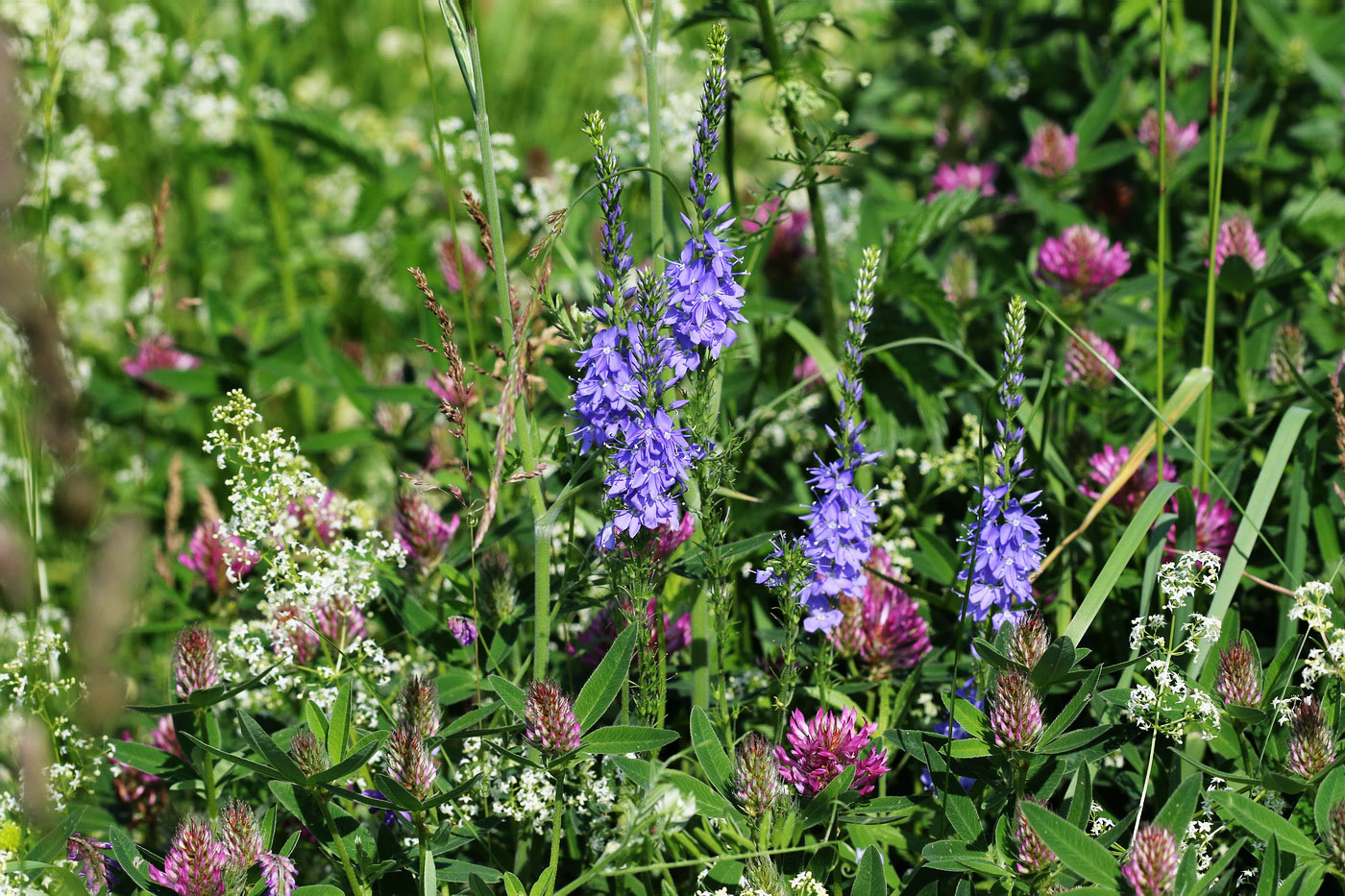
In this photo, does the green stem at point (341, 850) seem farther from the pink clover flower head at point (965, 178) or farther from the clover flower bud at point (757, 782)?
the pink clover flower head at point (965, 178)

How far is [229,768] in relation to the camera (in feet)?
6.66

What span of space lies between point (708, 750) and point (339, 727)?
0.56 metres

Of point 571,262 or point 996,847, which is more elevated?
point 571,262

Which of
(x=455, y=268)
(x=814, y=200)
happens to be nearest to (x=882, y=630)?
(x=814, y=200)

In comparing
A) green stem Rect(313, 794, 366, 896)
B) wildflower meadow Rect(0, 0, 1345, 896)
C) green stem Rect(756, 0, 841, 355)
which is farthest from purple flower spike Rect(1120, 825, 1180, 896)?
green stem Rect(756, 0, 841, 355)

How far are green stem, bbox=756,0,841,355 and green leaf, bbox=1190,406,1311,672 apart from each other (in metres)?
0.90

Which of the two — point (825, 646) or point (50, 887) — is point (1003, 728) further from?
point (50, 887)

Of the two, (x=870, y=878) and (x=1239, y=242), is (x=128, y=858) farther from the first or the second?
(x=1239, y=242)

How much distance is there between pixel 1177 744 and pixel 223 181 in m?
4.90

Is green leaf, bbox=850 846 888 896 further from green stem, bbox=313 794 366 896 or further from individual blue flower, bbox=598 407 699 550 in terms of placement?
green stem, bbox=313 794 366 896

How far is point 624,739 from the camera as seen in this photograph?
5.58 ft

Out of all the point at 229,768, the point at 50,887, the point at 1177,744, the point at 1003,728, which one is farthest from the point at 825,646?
the point at 50,887

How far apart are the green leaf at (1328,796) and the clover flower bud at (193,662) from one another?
166cm

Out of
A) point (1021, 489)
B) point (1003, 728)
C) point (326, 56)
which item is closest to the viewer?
point (1003, 728)
